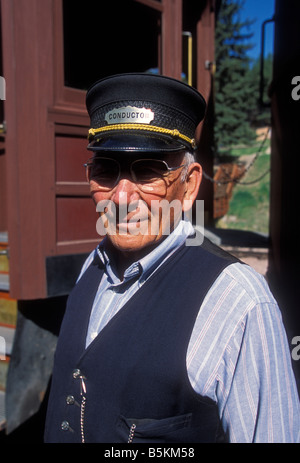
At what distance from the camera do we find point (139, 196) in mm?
1143

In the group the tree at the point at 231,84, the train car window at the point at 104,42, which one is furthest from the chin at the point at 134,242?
the tree at the point at 231,84

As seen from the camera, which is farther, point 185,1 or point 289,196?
point 185,1

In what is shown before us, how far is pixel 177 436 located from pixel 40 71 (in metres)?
2.10

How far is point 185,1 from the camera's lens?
4227 mm

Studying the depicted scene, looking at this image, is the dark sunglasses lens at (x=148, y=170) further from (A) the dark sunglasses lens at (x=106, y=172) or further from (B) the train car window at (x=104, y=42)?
(B) the train car window at (x=104, y=42)

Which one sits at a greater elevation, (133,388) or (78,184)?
(78,184)

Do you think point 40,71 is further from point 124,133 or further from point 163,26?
point 124,133

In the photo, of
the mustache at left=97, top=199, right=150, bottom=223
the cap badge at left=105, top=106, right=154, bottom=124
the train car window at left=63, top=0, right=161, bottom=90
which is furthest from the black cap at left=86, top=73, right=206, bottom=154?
the train car window at left=63, top=0, right=161, bottom=90

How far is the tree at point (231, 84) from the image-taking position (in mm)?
27344

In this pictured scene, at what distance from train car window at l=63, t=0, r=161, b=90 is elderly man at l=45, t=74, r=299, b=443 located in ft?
7.66

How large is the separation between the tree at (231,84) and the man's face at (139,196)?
2706 centimetres

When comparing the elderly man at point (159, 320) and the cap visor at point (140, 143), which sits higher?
the cap visor at point (140, 143)

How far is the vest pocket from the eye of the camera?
94 centimetres
